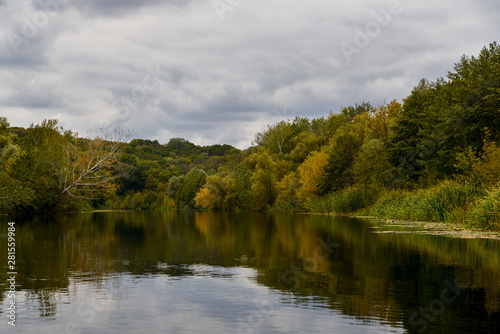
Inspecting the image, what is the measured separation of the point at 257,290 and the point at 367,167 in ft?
167

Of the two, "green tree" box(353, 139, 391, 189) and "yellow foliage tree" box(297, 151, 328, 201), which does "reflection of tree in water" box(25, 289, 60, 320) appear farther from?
"yellow foliage tree" box(297, 151, 328, 201)

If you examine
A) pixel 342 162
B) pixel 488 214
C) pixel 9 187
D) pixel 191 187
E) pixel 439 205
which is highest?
pixel 342 162

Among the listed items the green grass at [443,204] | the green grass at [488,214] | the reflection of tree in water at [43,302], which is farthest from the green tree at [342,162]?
the reflection of tree in water at [43,302]

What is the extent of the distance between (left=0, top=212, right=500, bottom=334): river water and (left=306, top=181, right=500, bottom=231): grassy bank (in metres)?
6.74

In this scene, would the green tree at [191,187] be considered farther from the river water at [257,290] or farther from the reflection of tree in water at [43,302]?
the reflection of tree in water at [43,302]

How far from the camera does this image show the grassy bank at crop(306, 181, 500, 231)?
24453mm

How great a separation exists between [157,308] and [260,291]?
97.4 inches

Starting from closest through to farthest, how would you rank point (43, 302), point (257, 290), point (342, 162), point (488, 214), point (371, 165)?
point (43, 302), point (257, 290), point (488, 214), point (371, 165), point (342, 162)

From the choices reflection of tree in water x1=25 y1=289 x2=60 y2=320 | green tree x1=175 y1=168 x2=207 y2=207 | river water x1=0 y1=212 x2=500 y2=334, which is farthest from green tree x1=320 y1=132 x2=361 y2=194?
reflection of tree in water x1=25 y1=289 x2=60 y2=320

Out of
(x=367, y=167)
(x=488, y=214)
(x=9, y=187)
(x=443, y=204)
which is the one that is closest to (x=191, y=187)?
(x=367, y=167)

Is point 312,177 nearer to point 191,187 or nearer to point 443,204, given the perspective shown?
point 443,204

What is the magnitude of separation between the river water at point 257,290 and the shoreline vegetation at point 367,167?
43.0ft

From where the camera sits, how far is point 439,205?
31156mm

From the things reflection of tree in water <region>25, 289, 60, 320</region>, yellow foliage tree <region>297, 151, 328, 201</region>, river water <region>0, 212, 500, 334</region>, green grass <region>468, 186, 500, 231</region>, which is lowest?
river water <region>0, 212, 500, 334</region>
